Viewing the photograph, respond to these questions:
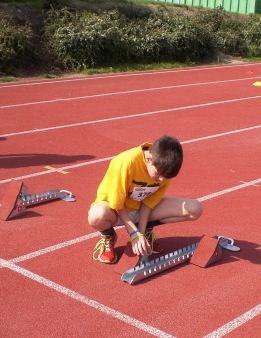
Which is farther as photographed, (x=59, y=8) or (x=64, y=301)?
(x=59, y=8)

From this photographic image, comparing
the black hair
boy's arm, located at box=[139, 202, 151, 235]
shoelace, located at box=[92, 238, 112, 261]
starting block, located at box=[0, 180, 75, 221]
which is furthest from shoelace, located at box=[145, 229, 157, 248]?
starting block, located at box=[0, 180, 75, 221]

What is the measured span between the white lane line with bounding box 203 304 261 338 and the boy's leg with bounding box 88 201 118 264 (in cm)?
122

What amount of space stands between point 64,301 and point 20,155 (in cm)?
449

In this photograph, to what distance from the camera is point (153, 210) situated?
512 centimetres

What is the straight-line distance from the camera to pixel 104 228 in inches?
194

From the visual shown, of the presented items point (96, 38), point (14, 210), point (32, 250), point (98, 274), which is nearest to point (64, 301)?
point (98, 274)

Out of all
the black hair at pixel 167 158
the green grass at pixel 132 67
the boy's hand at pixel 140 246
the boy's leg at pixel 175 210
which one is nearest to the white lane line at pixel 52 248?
the boy's leg at pixel 175 210

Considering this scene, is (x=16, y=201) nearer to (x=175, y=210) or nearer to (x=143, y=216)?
Answer: (x=143, y=216)

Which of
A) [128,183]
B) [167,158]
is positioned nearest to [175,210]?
[128,183]

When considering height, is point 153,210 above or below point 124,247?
above

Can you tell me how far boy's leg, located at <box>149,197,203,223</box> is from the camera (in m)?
5.08

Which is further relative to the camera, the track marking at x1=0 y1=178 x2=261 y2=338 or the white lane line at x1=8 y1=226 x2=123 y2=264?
the white lane line at x1=8 y1=226 x2=123 y2=264

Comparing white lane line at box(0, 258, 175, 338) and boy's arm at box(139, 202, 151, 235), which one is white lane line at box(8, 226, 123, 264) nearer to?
white lane line at box(0, 258, 175, 338)

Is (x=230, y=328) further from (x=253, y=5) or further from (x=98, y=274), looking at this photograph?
(x=253, y=5)
